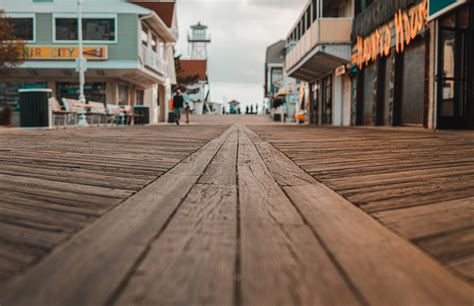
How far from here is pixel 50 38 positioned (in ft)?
69.1

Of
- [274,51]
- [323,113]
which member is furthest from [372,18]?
[274,51]

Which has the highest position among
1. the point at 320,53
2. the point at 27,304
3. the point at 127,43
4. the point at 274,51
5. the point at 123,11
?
the point at 274,51

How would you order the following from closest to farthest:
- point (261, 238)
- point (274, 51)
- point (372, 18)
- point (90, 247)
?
point (90, 247) < point (261, 238) < point (372, 18) < point (274, 51)

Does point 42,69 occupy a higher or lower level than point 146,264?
higher

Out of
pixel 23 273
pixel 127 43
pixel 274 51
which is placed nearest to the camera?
pixel 23 273

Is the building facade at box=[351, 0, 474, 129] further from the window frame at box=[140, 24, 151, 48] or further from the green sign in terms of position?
the window frame at box=[140, 24, 151, 48]

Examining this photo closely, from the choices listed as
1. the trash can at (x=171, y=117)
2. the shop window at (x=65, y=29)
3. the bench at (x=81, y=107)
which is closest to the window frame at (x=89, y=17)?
the shop window at (x=65, y=29)

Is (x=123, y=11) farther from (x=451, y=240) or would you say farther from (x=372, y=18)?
(x=451, y=240)

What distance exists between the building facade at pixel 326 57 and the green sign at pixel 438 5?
6470 mm

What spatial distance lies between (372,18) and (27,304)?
14.2 metres

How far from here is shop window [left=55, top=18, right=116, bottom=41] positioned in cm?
2116

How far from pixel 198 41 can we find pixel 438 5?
63259mm

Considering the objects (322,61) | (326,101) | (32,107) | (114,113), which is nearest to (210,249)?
(32,107)

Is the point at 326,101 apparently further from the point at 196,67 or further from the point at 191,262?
the point at 196,67
